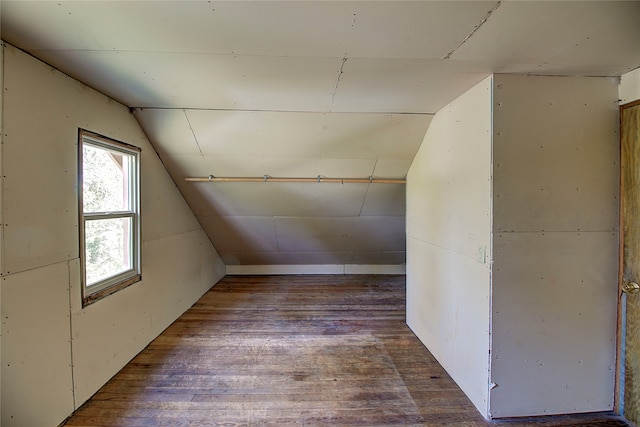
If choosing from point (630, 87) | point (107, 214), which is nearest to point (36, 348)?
point (107, 214)

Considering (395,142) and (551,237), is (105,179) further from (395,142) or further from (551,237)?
(551,237)

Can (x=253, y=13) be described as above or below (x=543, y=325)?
above

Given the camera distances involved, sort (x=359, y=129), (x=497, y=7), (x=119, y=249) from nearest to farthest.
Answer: (x=497, y=7) < (x=119, y=249) < (x=359, y=129)

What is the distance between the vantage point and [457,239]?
6.68ft

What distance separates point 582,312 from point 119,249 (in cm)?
332

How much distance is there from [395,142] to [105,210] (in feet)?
8.18

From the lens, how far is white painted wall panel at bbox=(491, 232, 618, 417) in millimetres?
1720

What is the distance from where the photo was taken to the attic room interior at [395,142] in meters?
1.29

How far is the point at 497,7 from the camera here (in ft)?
3.70

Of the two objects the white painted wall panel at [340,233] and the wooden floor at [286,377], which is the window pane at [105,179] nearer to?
the wooden floor at [286,377]

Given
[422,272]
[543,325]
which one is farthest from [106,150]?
[543,325]

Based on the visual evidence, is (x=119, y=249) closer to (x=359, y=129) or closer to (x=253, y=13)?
(x=253, y=13)

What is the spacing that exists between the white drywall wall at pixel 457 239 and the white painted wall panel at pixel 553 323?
118 millimetres

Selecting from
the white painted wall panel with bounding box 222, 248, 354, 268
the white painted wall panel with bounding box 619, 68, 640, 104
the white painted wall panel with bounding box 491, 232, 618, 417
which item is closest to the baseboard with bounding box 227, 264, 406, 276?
the white painted wall panel with bounding box 222, 248, 354, 268
